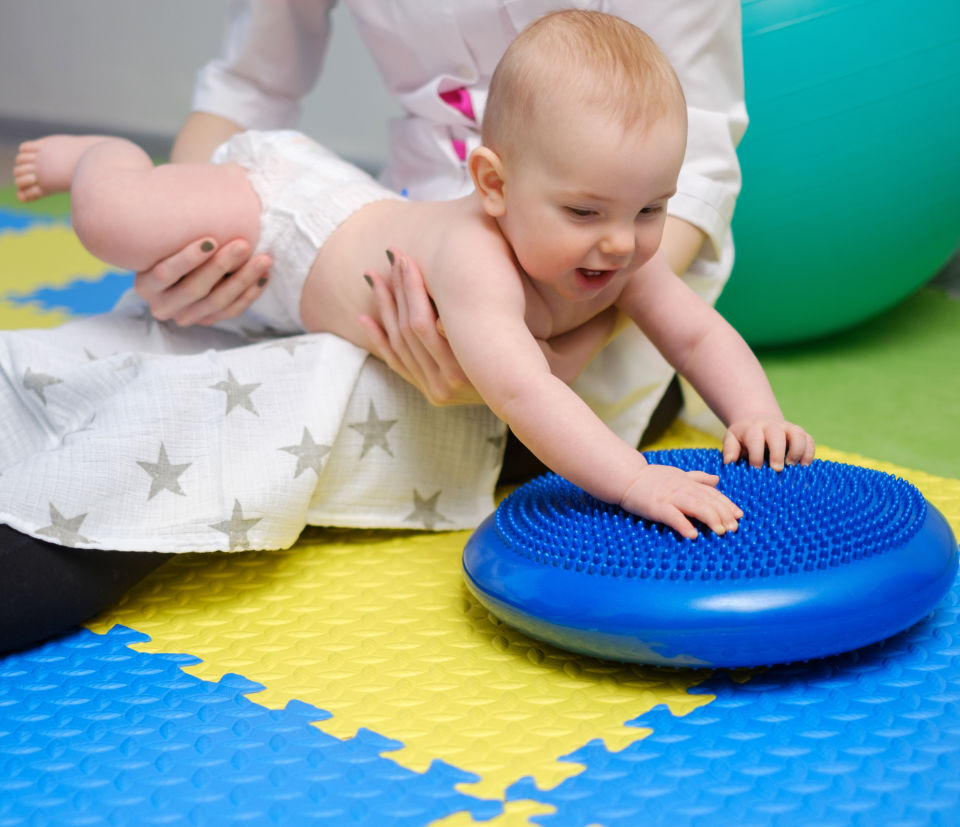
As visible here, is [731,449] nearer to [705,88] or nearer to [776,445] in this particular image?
[776,445]

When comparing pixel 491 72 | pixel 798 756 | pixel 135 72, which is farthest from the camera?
pixel 135 72

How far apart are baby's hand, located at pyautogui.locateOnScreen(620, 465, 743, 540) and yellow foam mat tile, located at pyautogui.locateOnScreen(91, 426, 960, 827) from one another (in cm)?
13

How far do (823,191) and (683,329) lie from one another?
0.52m

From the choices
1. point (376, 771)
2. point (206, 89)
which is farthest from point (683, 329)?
point (206, 89)

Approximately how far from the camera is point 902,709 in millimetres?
757

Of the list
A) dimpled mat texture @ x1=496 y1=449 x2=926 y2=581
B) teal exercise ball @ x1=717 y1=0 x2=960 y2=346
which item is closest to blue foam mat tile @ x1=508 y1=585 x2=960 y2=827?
dimpled mat texture @ x1=496 y1=449 x2=926 y2=581

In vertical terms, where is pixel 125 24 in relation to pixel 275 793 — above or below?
above

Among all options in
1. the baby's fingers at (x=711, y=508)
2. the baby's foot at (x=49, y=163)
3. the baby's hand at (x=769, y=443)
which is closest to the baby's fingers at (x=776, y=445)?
the baby's hand at (x=769, y=443)

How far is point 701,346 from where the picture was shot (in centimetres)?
100

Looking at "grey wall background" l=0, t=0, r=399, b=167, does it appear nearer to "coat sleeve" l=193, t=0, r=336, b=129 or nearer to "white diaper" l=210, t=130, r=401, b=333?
"coat sleeve" l=193, t=0, r=336, b=129

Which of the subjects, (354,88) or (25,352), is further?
(354,88)

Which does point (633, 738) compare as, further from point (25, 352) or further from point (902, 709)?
point (25, 352)

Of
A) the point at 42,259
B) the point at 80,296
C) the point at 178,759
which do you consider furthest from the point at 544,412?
the point at 42,259

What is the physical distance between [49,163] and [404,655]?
68 centimetres
